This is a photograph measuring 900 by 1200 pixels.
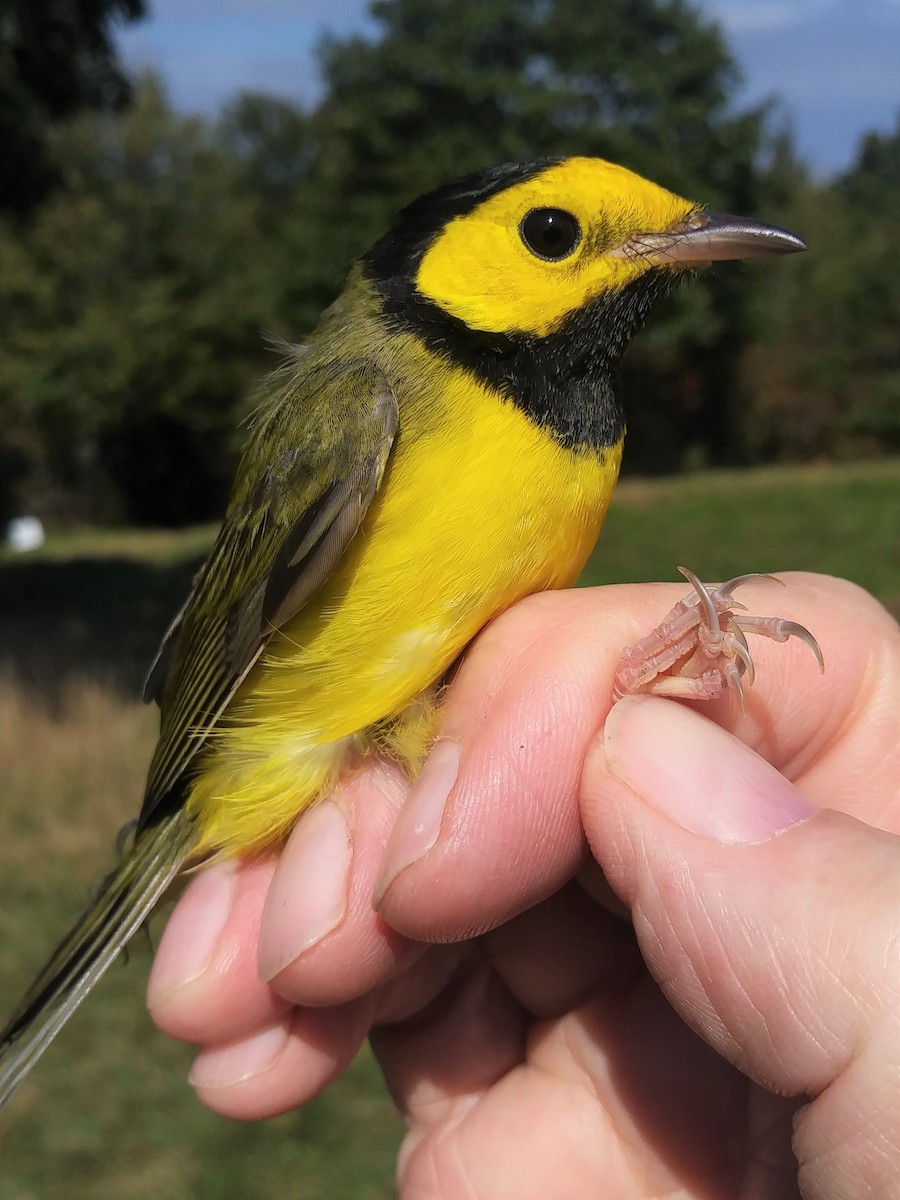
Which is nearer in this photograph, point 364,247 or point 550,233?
point 550,233

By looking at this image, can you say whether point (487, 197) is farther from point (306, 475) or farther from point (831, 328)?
point (831, 328)

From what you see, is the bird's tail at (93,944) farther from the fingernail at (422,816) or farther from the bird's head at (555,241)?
the bird's head at (555,241)

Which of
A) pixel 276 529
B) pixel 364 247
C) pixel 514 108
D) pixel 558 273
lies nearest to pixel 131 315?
pixel 364 247

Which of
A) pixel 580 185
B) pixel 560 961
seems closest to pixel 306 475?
pixel 580 185

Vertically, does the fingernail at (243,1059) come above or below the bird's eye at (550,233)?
below

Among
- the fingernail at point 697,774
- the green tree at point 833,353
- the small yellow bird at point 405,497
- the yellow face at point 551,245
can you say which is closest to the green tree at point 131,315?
the green tree at point 833,353

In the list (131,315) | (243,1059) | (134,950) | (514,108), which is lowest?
(134,950)

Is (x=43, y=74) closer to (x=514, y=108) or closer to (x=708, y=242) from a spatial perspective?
(x=708, y=242)
